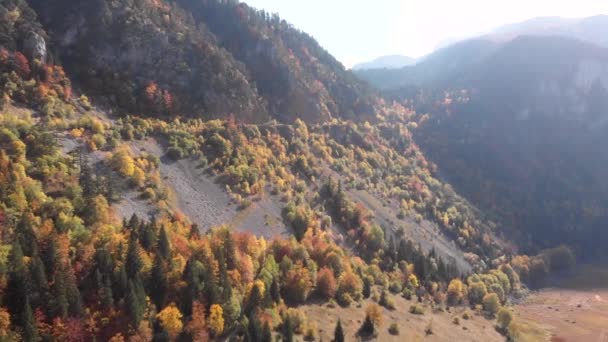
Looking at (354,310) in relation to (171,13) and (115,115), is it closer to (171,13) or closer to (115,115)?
(115,115)

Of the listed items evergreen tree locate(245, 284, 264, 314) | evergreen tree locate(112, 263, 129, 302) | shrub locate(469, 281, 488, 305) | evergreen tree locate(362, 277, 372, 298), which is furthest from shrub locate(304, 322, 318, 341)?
shrub locate(469, 281, 488, 305)

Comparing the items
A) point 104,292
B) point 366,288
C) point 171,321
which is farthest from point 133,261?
point 366,288

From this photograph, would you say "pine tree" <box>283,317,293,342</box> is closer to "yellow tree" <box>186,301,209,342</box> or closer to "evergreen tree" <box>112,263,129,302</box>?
"yellow tree" <box>186,301,209,342</box>

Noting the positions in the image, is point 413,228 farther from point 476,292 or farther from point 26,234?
point 26,234

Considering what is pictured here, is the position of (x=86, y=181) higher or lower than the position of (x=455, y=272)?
higher

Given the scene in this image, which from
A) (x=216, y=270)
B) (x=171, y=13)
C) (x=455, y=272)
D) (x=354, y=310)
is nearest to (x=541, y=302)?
(x=455, y=272)

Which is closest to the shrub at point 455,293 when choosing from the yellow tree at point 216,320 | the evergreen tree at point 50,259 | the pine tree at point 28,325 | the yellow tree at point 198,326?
the yellow tree at point 216,320
